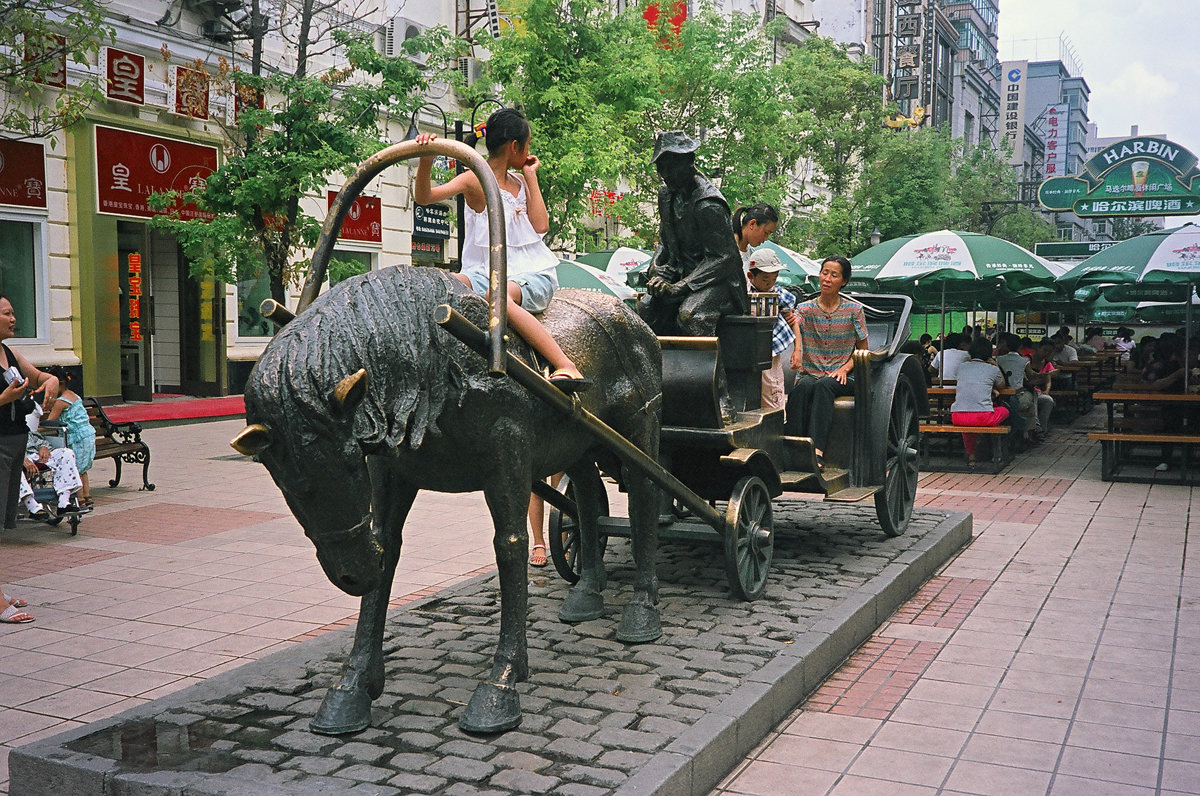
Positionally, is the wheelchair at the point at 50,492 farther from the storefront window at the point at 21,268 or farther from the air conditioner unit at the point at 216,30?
the air conditioner unit at the point at 216,30

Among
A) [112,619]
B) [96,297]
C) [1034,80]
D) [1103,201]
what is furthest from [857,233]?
[1034,80]

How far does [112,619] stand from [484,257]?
3495mm

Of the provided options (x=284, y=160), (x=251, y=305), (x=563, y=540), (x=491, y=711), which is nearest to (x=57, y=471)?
(x=563, y=540)

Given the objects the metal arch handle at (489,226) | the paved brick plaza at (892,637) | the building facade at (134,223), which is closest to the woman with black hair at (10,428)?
the paved brick plaza at (892,637)

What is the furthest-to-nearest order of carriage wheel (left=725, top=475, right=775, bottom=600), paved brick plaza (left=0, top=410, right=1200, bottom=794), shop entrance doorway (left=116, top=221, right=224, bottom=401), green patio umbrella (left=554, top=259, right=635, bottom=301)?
shop entrance doorway (left=116, top=221, right=224, bottom=401)
green patio umbrella (left=554, top=259, right=635, bottom=301)
carriage wheel (left=725, top=475, right=775, bottom=600)
paved brick plaza (left=0, top=410, right=1200, bottom=794)

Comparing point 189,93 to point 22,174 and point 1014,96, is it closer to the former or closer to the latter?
point 22,174

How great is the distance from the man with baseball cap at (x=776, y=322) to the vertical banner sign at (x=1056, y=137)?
90.6m

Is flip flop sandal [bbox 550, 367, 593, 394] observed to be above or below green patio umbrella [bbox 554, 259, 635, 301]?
below

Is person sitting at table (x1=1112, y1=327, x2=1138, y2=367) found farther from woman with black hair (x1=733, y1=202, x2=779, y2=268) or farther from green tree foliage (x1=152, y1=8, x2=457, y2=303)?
woman with black hair (x1=733, y1=202, x2=779, y2=268)

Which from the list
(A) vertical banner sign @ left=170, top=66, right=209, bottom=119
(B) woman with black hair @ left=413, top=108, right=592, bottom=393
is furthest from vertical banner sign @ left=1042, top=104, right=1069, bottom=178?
(B) woman with black hair @ left=413, top=108, right=592, bottom=393

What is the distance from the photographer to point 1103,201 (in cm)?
2105

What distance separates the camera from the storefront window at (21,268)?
50.3ft

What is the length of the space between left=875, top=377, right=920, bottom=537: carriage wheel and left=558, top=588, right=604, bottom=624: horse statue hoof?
8.89ft

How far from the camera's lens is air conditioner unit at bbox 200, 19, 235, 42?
17.9 meters
